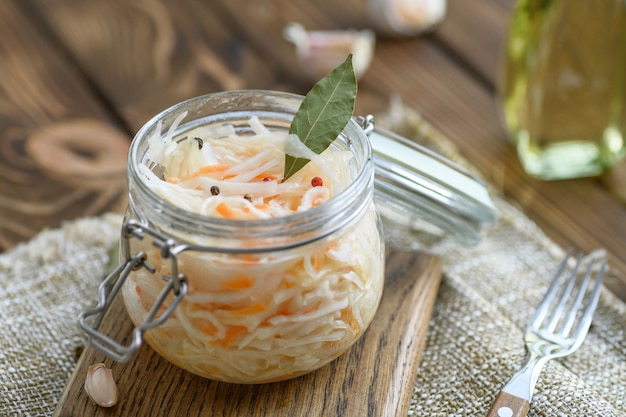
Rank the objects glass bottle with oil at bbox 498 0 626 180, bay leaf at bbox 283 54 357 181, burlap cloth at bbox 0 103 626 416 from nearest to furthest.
→ bay leaf at bbox 283 54 357 181 → burlap cloth at bbox 0 103 626 416 → glass bottle with oil at bbox 498 0 626 180

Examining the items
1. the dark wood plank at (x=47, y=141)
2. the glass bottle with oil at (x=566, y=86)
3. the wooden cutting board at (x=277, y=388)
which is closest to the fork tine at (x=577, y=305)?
the wooden cutting board at (x=277, y=388)

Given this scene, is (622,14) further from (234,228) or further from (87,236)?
(87,236)

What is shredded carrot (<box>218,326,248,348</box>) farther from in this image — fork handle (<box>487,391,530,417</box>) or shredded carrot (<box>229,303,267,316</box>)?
fork handle (<box>487,391,530,417</box>)

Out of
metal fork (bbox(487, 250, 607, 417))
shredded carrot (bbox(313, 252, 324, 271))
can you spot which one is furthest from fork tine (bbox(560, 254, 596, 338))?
shredded carrot (bbox(313, 252, 324, 271))

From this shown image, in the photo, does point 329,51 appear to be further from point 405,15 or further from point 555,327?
point 555,327

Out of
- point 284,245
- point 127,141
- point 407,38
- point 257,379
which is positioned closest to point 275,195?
point 284,245

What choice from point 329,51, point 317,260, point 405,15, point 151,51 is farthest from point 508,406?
point 151,51
